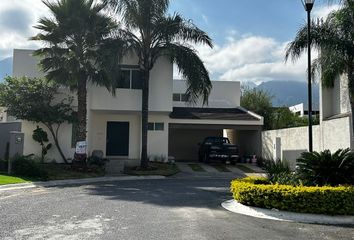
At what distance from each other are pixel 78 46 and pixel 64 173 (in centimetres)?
581

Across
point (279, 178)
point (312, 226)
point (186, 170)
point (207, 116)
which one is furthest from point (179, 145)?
point (312, 226)

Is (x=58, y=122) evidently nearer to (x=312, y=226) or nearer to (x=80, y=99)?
(x=80, y=99)

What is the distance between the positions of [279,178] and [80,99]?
38.8ft

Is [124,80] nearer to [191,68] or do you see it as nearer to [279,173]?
[191,68]

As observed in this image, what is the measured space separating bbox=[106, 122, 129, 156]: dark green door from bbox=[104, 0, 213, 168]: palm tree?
14.1 feet

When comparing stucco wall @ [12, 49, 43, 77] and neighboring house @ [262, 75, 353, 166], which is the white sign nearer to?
stucco wall @ [12, 49, 43, 77]

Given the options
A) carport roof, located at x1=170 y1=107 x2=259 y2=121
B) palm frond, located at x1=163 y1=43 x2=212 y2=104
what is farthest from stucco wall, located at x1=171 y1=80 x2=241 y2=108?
palm frond, located at x1=163 y1=43 x2=212 y2=104

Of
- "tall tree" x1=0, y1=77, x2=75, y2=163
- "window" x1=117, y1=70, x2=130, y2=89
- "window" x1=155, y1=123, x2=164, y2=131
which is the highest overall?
"window" x1=117, y1=70, x2=130, y2=89

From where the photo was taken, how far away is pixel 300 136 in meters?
22.4

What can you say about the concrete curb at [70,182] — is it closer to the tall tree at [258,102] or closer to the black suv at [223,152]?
the black suv at [223,152]

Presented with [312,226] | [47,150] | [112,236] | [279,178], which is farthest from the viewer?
[47,150]

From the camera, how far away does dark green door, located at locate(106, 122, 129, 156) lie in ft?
87.4

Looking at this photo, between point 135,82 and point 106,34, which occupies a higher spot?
point 106,34

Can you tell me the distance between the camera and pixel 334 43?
53.7ft
